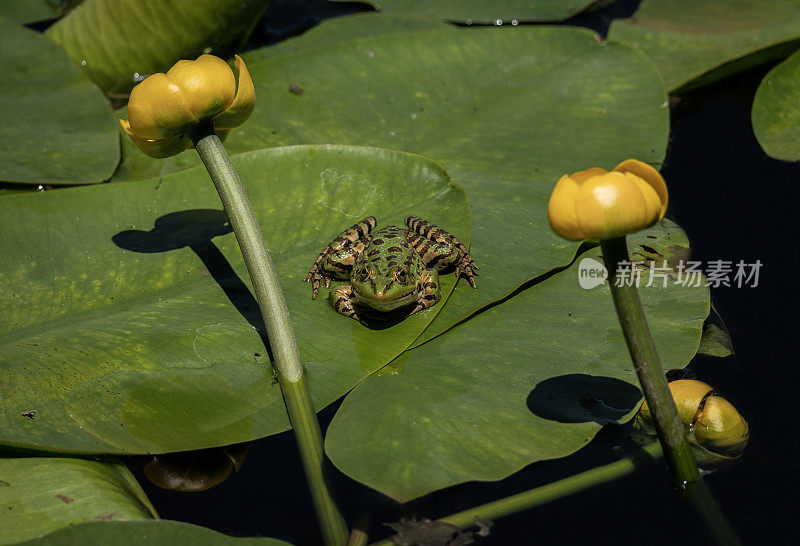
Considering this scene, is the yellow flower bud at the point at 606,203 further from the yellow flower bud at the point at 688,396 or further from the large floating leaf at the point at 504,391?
the yellow flower bud at the point at 688,396

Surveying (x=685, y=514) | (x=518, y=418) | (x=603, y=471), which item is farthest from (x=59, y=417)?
(x=685, y=514)

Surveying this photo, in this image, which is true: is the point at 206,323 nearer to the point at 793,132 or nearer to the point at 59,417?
the point at 59,417

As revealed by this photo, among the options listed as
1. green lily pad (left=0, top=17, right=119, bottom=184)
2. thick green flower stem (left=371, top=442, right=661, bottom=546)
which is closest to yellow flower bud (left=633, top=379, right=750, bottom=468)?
thick green flower stem (left=371, top=442, right=661, bottom=546)

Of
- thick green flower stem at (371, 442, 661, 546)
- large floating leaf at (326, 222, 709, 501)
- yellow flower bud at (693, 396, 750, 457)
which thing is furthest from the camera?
yellow flower bud at (693, 396, 750, 457)

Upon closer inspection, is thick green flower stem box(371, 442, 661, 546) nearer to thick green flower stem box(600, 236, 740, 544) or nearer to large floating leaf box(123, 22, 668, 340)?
thick green flower stem box(600, 236, 740, 544)

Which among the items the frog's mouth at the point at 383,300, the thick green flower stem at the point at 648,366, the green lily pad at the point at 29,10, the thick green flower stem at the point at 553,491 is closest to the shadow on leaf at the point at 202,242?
the frog's mouth at the point at 383,300

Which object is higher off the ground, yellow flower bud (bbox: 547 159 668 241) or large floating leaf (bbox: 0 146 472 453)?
yellow flower bud (bbox: 547 159 668 241)
